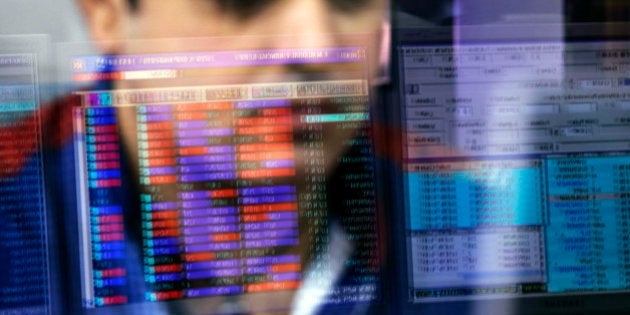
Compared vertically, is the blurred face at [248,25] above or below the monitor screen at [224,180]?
above

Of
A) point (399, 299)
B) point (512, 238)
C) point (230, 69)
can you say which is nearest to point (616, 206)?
point (512, 238)

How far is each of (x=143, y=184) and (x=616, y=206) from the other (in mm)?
980

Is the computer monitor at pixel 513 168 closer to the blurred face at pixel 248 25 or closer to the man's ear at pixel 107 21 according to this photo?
the blurred face at pixel 248 25

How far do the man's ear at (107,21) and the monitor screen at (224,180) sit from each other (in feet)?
0.10

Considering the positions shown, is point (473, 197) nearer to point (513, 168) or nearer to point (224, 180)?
point (513, 168)

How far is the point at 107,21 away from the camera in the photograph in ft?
4.73

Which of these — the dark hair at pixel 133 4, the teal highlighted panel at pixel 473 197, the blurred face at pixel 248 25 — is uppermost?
the dark hair at pixel 133 4

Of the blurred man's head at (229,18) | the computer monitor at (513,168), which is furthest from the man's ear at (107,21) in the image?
the computer monitor at (513,168)

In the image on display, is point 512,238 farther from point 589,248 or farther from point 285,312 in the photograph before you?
point 285,312

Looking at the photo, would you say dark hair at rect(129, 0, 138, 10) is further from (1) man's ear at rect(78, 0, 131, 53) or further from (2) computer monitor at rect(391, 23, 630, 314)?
(2) computer monitor at rect(391, 23, 630, 314)

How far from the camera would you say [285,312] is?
1.48 meters

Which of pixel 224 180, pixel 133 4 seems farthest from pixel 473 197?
pixel 133 4

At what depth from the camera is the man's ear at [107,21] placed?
1431 millimetres

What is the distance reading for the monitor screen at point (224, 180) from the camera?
142 cm
